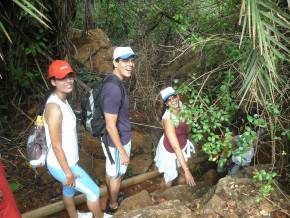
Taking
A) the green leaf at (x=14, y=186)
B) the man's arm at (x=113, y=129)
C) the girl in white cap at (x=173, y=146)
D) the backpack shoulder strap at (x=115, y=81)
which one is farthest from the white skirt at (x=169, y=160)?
the green leaf at (x=14, y=186)

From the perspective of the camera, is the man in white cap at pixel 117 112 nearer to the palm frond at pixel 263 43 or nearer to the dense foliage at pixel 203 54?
the dense foliage at pixel 203 54

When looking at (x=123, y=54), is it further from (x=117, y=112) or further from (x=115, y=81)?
(x=117, y=112)

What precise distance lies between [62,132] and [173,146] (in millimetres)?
1176

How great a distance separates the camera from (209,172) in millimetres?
5008

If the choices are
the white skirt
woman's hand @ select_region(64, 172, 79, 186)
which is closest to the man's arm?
woman's hand @ select_region(64, 172, 79, 186)

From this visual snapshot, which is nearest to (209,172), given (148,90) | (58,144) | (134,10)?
(148,90)

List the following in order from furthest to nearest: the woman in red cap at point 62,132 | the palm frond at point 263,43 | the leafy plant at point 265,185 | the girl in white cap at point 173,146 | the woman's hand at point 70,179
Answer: the girl in white cap at point 173,146
the woman's hand at point 70,179
the woman in red cap at point 62,132
the leafy plant at point 265,185
the palm frond at point 263,43

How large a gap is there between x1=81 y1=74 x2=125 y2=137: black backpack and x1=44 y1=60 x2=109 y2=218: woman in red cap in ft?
1.18

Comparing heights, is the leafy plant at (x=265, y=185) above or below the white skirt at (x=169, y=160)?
above

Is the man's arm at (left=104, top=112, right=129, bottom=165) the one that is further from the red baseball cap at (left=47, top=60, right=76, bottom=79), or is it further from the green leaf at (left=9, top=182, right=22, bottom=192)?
the green leaf at (left=9, top=182, right=22, bottom=192)

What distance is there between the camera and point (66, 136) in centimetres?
311

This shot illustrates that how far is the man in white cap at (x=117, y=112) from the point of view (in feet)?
10.9

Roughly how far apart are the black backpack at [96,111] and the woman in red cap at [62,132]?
359 mm

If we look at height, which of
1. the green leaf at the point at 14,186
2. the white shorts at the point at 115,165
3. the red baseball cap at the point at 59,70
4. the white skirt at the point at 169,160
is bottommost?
the green leaf at the point at 14,186
